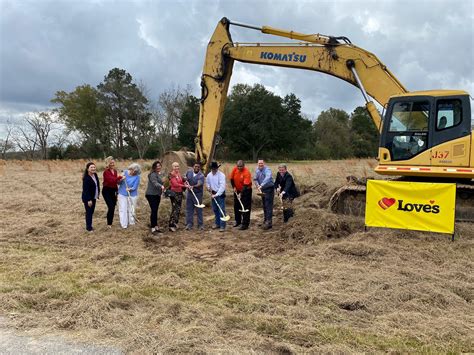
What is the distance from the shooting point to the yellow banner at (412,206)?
7543 mm

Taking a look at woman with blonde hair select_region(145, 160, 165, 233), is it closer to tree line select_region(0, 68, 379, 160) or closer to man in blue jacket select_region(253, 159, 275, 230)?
man in blue jacket select_region(253, 159, 275, 230)

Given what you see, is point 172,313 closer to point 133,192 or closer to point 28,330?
point 28,330

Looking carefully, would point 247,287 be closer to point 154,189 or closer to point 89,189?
point 154,189

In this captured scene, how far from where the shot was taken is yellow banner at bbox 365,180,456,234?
24.7 ft

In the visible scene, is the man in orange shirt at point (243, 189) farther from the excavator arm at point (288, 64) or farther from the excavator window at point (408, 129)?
the excavator window at point (408, 129)

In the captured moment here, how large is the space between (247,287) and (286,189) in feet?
14.8

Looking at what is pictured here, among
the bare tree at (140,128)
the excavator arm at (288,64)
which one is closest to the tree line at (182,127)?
the bare tree at (140,128)

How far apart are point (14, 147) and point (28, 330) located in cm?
6052

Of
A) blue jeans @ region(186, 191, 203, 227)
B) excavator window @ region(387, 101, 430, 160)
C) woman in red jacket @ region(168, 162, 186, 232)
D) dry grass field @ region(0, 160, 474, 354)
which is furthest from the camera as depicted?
blue jeans @ region(186, 191, 203, 227)

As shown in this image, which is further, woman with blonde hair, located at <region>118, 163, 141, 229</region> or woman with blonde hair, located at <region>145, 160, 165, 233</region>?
woman with blonde hair, located at <region>118, 163, 141, 229</region>

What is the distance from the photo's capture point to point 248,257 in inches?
267

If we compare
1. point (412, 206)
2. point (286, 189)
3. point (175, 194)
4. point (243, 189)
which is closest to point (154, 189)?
point (175, 194)

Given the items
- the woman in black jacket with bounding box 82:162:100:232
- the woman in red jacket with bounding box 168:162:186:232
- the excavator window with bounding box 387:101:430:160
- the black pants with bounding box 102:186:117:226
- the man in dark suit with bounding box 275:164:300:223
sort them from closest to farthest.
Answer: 1. the excavator window with bounding box 387:101:430:160
2. the woman in black jacket with bounding box 82:162:100:232
3. the black pants with bounding box 102:186:117:226
4. the woman in red jacket with bounding box 168:162:186:232
5. the man in dark suit with bounding box 275:164:300:223

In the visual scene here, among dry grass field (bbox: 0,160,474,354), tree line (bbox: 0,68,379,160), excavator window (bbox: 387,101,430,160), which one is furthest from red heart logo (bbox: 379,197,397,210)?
tree line (bbox: 0,68,379,160)
